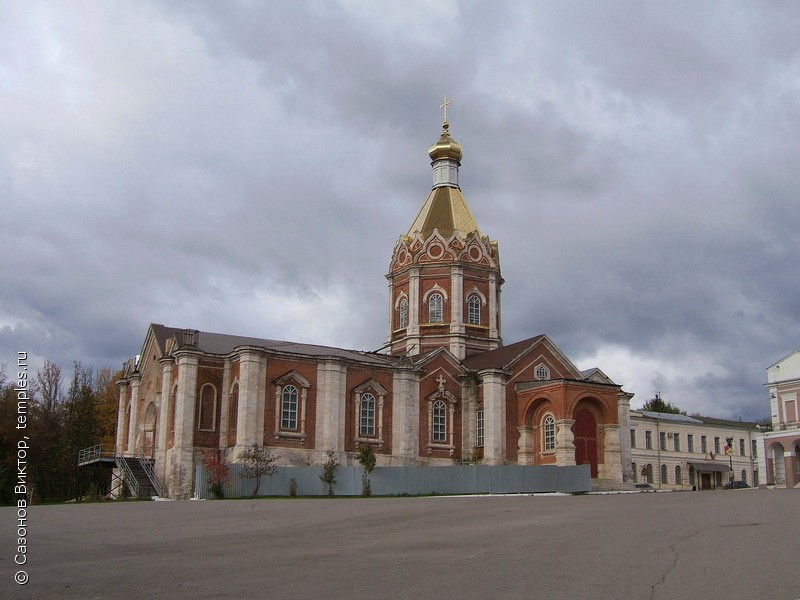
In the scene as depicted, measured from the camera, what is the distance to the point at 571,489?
3944 cm

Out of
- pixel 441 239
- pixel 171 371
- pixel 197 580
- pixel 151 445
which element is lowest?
pixel 197 580

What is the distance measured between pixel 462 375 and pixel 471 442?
12.0ft

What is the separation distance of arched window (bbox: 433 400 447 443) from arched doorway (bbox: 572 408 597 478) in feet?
22.6

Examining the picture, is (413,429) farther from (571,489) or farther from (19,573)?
(19,573)

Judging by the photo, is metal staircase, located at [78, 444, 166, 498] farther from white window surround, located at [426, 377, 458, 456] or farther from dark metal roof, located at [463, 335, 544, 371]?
dark metal roof, located at [463, 335, 544, 371]

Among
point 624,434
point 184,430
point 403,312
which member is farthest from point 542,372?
point 184,430

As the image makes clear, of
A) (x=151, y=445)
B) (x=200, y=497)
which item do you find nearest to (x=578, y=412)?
(x=200, y=497)

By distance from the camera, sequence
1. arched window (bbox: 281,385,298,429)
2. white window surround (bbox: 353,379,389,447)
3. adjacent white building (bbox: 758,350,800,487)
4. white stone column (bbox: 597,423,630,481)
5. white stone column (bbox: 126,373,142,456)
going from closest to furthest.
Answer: arched window (bbox: 281,385,298,429) < white window surround (bbox: 353,379,389,447) < white stone column (bbox: 597,423,630,481) < white stone column (bbox: 126,373,142,456) < adjacent white building (bbox: 758,350,800,487)

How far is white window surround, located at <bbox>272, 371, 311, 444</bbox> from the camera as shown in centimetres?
4125

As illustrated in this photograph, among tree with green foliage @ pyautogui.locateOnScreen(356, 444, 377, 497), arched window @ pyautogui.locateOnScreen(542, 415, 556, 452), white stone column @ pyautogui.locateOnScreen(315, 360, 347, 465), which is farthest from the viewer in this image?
arched window @ pyautogui.locateOnScreen(542, 415, 556, 452)

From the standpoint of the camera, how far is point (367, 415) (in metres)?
43.9

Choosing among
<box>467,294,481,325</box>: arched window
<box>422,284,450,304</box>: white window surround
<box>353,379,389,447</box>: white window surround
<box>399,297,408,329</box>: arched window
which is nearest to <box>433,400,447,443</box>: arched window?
<box>353,379,389,447</box>: white window surround

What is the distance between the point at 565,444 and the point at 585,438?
2090mm

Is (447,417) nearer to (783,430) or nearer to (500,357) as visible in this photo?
(500,357)
